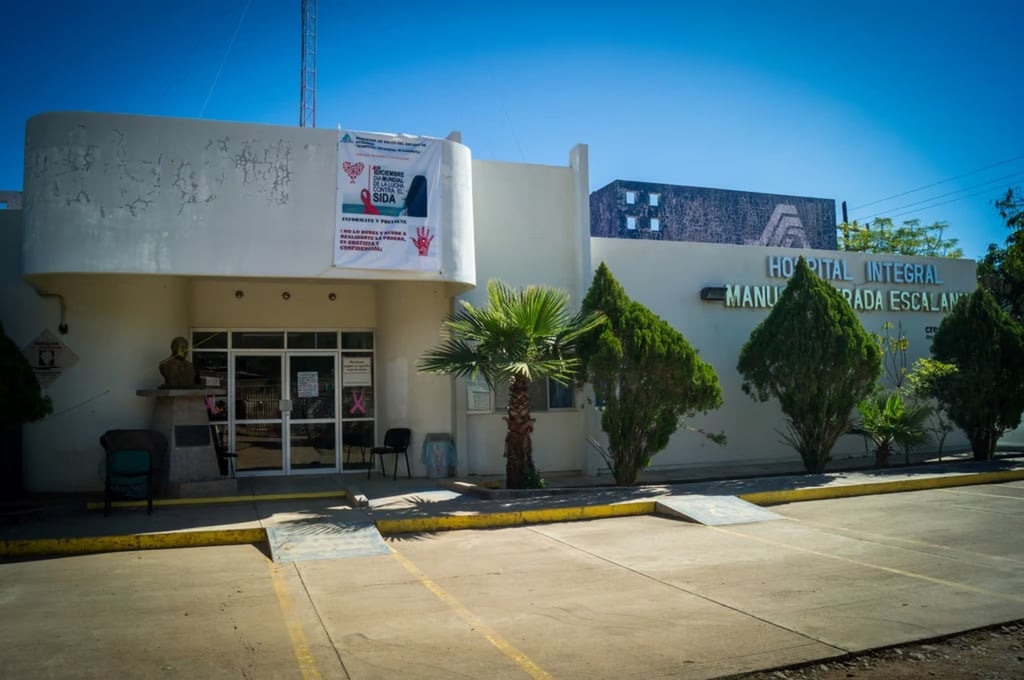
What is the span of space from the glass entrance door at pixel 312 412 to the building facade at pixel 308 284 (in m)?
0.04

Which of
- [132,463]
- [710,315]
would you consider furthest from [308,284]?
[710,315]

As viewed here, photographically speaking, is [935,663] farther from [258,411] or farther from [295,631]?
[258,411]

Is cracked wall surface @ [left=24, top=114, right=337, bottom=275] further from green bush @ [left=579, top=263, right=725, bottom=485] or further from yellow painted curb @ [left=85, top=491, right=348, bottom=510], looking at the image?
green bush @ [left=579, top=263, right=725, bottom=485]

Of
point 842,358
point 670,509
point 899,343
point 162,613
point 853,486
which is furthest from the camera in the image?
point 899,343

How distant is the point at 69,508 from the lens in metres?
11.3

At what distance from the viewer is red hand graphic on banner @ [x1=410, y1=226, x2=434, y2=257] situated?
41.4 ft

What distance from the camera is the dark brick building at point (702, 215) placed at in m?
43.8

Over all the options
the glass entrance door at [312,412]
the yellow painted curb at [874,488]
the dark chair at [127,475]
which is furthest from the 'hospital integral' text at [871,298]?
the dark chair at [127,475]

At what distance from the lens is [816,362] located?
14352 mm

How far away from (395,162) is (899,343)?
1199 cm

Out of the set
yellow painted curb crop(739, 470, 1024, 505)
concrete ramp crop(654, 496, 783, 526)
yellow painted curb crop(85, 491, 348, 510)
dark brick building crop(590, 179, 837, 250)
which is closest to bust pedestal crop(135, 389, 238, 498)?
yellow painted curb crop(85, 491, 348, 510)

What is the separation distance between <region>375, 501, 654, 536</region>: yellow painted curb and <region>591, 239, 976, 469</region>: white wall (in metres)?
4.77

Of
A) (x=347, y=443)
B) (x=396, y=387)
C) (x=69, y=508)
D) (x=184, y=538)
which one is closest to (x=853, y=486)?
(x=396, y=387)

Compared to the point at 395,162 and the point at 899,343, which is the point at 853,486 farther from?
the point at 395,162
